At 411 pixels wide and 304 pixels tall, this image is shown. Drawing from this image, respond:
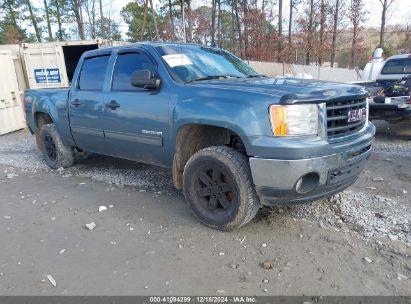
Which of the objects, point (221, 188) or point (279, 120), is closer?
point (279, 120)

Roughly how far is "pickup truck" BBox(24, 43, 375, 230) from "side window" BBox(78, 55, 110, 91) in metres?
0.02

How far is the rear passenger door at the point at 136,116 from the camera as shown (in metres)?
4.03

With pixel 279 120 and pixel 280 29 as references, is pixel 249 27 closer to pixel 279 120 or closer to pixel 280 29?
pixel 280 29

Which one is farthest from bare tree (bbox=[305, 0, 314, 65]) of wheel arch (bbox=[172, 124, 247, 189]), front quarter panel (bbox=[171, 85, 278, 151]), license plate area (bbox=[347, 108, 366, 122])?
front quarter panel (bbox=[171, 85, 278, 151])

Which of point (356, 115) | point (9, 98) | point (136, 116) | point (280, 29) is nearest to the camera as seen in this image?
point (356, 115)

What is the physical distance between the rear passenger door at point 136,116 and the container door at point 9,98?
7349mm

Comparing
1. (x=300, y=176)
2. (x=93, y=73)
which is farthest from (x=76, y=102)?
(x=300, y=176)

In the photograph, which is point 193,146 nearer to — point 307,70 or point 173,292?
point 173,292

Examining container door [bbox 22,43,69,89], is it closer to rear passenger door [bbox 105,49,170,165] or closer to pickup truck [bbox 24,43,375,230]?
pickup truck [bbox 24,43,375,230]

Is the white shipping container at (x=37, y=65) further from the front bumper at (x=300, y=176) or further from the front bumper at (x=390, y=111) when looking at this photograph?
the front bumper at (x=300, y=176)

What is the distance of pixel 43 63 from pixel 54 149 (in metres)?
6.81

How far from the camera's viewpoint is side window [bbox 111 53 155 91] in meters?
4.36

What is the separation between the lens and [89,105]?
498cm

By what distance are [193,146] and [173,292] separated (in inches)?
66.8
